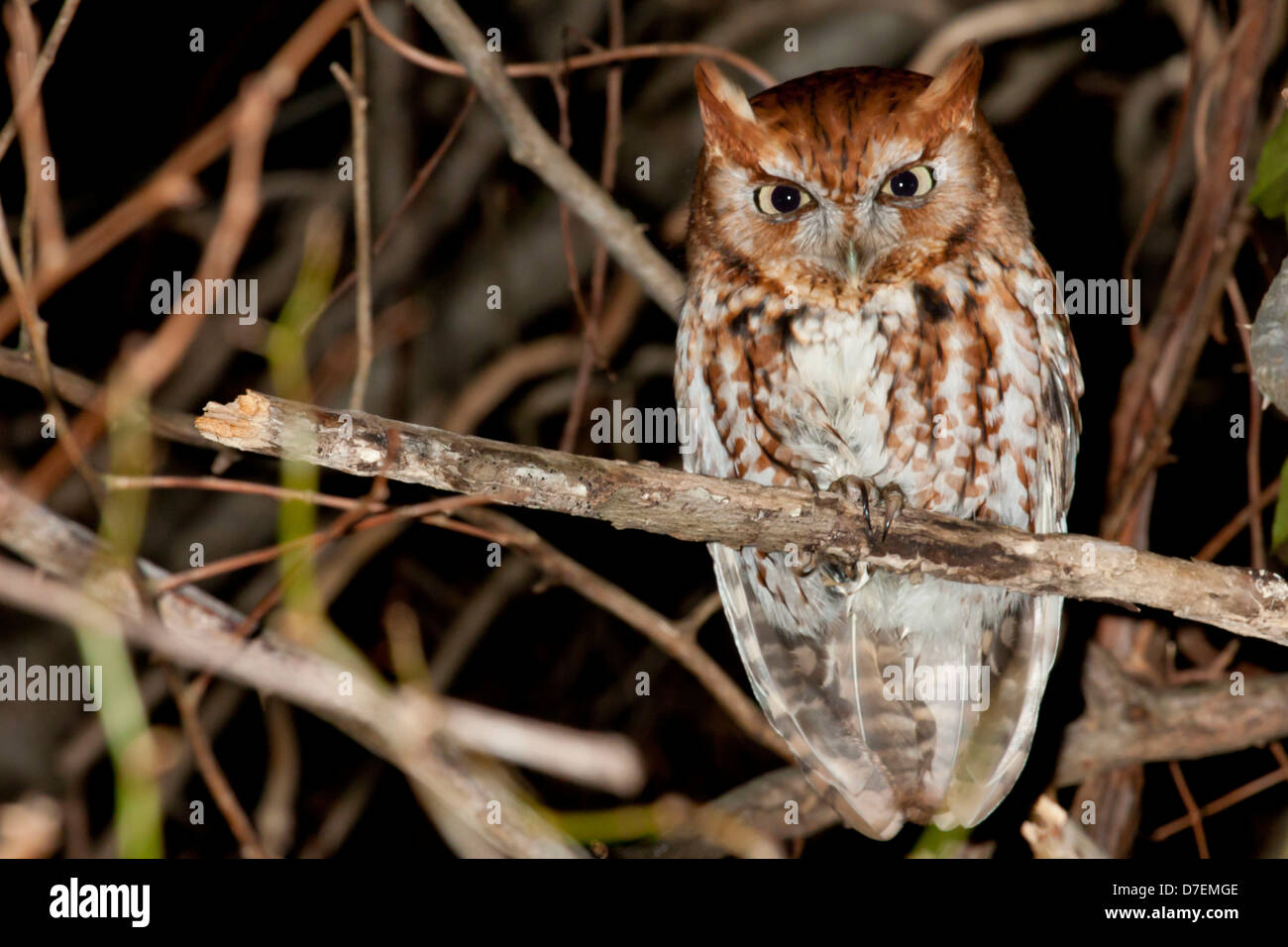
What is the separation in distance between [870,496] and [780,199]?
54 centimetres

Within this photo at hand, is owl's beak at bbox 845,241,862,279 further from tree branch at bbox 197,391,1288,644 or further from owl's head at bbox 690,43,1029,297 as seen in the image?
tree branch at bbox 197,391,1288,644

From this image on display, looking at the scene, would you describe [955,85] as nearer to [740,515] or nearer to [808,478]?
[808,478]

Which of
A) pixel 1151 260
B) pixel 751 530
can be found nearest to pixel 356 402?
pixel 751 530

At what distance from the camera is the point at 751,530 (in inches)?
60.9

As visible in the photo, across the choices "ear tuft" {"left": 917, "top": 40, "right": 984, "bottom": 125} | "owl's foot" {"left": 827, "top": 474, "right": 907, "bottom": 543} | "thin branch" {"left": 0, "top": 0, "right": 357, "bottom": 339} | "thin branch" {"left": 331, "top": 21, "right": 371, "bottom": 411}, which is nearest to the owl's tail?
"owl's foot" {"left": 827, "top": 474, "right": 907, "bottom": 543}

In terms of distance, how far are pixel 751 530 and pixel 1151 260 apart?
7.06 feet

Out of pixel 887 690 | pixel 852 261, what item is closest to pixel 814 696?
pixel 887 690

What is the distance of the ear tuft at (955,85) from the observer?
6.20ft

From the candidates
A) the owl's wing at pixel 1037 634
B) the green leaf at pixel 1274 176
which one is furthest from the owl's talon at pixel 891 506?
the green leaf at pixel 1274 176

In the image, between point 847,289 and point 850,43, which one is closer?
point 847,289

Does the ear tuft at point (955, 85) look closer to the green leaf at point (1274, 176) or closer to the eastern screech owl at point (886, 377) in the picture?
the eastern screech owl at point (886, 377)

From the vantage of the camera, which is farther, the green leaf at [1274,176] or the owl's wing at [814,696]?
the owl's wing at [814,696]
